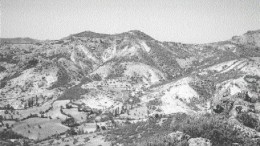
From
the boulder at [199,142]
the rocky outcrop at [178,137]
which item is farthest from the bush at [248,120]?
the boulder at [199,142]

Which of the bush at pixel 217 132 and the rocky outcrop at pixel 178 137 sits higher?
the bush at pixel 217 132

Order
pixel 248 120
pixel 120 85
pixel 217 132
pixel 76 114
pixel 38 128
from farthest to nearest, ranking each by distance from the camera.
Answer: pixel 120 85 → pixel 76 114 → pixel 38 128 → pixel 248 120 → pixel 217 132

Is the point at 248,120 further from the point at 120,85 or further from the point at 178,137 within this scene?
the point at 120,85

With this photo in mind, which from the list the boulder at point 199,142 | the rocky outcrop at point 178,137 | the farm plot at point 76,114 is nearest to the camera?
the boulder at point 199,142

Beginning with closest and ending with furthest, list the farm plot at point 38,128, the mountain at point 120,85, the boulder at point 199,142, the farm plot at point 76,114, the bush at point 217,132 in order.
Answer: the boulder at point 199,142 < the bush at point 217,132 < the mountain at point 120,85 < the farm plot at point 38,128 < the farm plot at point 76,114

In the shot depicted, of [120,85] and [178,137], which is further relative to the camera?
[120,85]

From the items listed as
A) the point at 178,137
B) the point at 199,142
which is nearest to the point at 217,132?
the point at 199,142

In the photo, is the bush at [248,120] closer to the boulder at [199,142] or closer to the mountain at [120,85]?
the mountain at [120,85]

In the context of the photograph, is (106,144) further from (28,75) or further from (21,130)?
(28,75)
